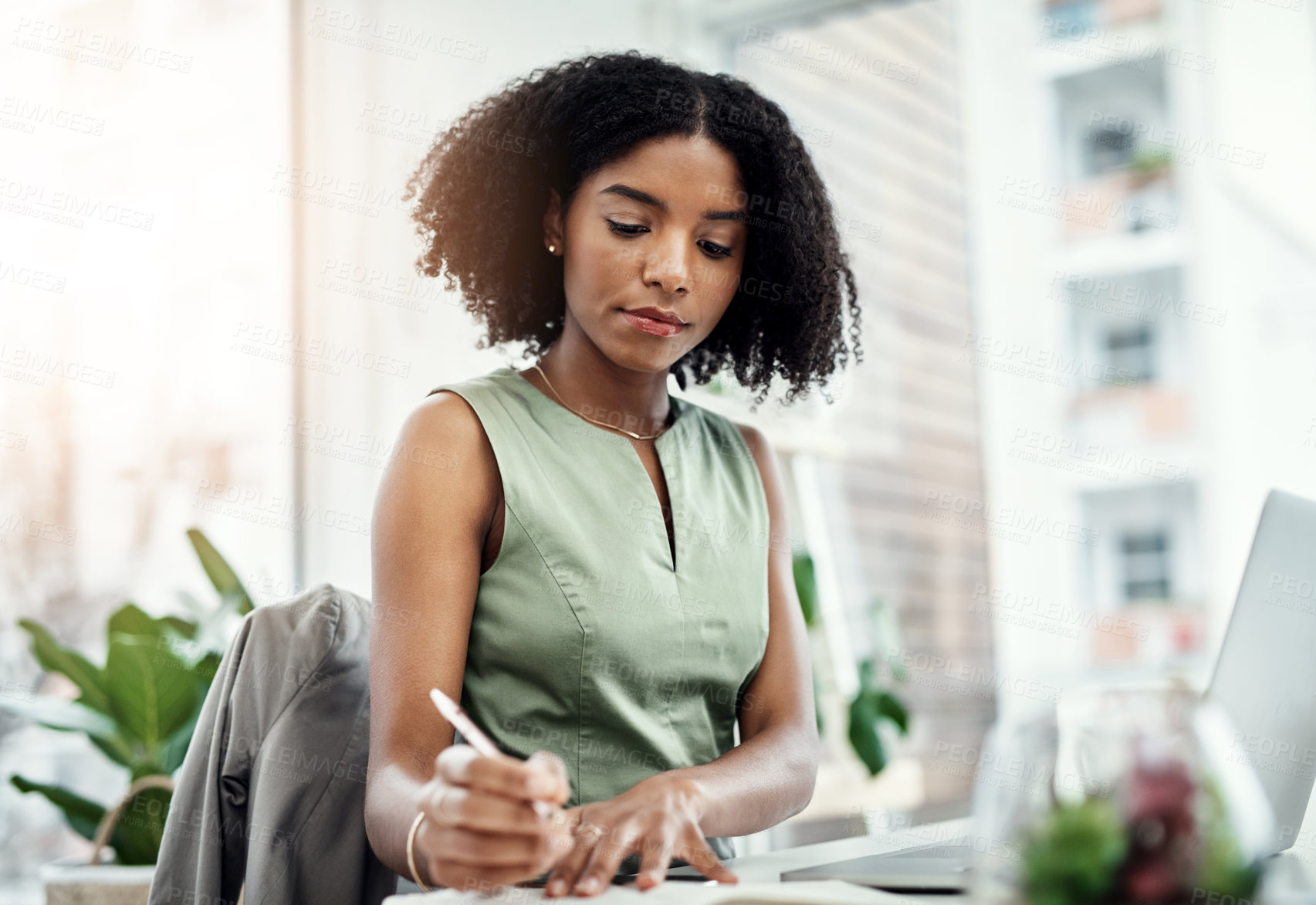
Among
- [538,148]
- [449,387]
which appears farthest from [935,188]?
[449,387]

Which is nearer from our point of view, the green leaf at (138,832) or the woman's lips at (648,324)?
the woman's lips at (648,324)

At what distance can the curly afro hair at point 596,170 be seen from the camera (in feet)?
4.45

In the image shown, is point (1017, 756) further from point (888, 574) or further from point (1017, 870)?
point (888, 574)

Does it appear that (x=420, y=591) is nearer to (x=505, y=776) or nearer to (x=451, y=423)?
(x=451, y=423)

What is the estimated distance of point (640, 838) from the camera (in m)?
0.84

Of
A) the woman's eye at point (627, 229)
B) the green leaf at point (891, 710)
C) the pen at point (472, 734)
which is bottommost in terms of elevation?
the green leaf at point (891, 710)

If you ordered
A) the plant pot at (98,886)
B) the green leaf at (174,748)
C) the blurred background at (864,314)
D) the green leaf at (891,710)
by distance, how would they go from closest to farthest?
the plant pot at (98,886) < the green leaf at (174,748) < the blurred background at (864,314) < the green leaf at (891,710)

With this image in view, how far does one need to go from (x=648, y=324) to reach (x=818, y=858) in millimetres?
604

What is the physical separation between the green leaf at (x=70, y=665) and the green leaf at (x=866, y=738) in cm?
164

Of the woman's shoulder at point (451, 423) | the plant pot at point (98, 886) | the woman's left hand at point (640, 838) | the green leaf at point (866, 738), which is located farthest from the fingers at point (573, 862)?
the green leaf at point (866, 738)

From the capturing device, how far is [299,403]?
7.95 ft

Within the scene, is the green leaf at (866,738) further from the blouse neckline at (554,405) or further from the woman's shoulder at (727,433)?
the blouse neckline at (554,405)

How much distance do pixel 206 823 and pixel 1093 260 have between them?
161 inches

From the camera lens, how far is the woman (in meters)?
1.12
